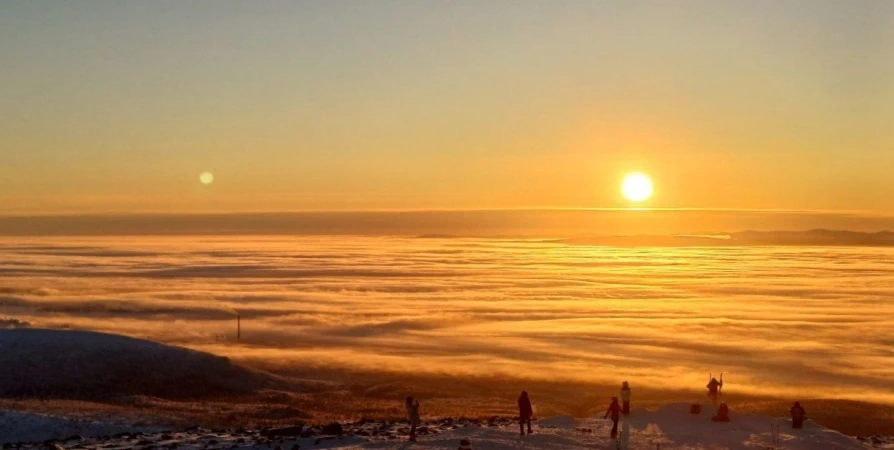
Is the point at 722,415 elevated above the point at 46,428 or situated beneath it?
elevated above

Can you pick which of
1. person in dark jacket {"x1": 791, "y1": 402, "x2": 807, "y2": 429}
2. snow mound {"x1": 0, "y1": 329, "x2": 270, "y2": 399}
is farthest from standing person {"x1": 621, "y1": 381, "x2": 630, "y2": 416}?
snow mound {"x1": 0, "y1": 329, "x2": 270, "y2": 399}

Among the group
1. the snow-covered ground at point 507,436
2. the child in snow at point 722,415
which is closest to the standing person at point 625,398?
the snow-covered ground at point 507,436

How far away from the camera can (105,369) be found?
41.0 metres

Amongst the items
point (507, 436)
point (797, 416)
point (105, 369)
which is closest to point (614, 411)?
point (507, 436)

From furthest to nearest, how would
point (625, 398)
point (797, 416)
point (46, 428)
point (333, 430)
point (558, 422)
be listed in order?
point (46, 428) < point (558, 422) < point (625, 398) < point (797, 416) < point (333, 430)

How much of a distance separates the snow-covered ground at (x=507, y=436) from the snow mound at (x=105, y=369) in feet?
31.8

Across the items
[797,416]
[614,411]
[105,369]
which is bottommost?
[105,369]

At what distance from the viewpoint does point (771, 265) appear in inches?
4929

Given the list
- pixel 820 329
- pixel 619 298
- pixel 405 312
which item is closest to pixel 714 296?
pixel 619 298

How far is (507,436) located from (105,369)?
22.2 m

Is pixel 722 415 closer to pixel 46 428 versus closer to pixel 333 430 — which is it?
pixel 333 430

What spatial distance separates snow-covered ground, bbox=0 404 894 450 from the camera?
976 inches

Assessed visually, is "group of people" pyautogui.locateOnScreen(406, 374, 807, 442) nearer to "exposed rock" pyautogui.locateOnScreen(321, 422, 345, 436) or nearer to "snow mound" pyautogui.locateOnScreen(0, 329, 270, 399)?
"exposed rock" pyautogui.locateOnScreen(321, 422, 345, 436)

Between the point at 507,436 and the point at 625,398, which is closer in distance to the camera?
the point at 507,436
